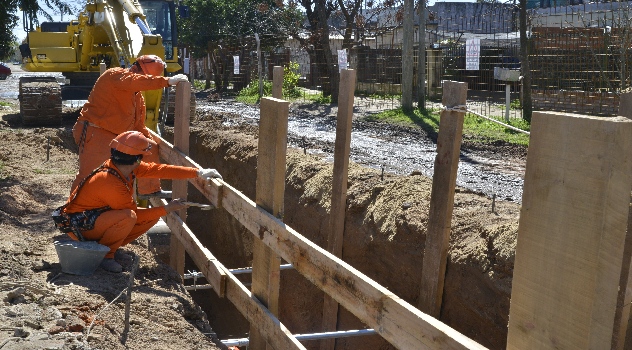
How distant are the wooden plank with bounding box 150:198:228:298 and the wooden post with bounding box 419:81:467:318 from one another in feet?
5.01

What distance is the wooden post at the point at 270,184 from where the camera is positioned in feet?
14.7

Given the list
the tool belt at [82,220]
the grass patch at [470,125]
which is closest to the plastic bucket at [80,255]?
the tool belt at [82,220]

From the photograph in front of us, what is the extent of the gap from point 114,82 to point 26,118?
9662 millimetres

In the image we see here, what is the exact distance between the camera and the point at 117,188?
5.76 meters

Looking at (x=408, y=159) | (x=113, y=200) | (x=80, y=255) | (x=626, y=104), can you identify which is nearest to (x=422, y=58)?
(x=408, y=159)

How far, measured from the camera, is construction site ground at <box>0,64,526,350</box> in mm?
4805

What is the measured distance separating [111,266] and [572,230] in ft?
15.0

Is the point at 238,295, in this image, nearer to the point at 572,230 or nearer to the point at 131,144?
the point at 131,144

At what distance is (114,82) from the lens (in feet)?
23.7

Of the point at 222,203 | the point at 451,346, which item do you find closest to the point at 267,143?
the point at 222,203

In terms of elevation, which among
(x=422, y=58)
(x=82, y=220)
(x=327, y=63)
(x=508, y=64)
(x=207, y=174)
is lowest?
(x=82, y=220)

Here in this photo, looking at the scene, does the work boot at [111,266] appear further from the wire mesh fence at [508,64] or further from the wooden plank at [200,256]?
the wire mesh fence at [508,64]

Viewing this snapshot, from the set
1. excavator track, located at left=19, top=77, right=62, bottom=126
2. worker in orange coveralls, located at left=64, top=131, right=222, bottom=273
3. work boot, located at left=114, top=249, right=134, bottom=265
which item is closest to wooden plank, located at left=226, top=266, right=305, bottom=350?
worker in orange coveralls, located at left=64, top=131, right=222, bottom=273

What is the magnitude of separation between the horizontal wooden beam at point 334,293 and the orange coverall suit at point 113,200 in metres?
0.38
